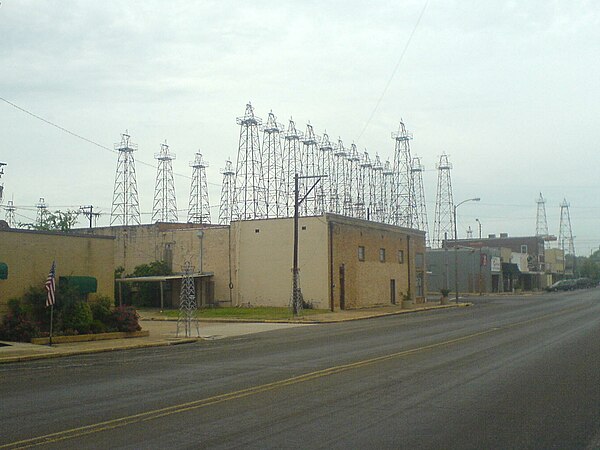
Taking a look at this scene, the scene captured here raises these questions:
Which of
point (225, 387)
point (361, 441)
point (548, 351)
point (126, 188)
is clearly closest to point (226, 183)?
point (126, 188)

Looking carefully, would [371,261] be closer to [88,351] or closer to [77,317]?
[77,317]

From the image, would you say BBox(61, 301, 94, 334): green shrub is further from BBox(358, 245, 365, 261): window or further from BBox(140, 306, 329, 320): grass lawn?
BBox(358, 245, 365, 261): window

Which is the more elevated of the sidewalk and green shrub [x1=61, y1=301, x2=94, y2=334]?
green shrub [x1=61, y1=301, x2=94, y2=334]

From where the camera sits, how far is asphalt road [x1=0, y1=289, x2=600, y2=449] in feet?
30.0

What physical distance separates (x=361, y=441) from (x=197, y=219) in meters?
76.6

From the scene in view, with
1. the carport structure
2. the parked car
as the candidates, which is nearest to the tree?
the carport structure

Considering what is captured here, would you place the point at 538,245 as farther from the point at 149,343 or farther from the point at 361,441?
the point at 361,441

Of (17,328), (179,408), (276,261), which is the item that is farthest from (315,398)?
(276,261)

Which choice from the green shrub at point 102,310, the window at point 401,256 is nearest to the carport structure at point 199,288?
the window at point 401,256

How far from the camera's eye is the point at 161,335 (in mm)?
30469

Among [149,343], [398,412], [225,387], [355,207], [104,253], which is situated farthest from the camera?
[355,207]

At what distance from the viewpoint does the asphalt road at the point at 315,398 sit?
9.15 meters

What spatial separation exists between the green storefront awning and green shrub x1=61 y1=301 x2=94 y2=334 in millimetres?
912

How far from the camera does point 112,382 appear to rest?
14.9 metres
